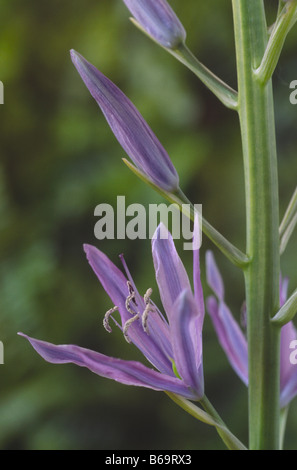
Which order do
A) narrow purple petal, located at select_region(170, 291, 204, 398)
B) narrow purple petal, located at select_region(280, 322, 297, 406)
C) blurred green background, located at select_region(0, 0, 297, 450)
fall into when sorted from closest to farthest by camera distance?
narrow purple petal, located at select_region(170, 291, 204, 398), narrow purple petal, located at select_region(280, 322, 297, 406), blurred green background, located at select_region(0, 0, 297, 450)

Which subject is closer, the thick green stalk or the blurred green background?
the thick green stalk

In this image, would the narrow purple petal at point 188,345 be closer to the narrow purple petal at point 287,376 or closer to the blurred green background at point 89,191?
the narrow purple petal at point 287,376

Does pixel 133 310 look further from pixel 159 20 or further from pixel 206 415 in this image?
pixel 159 20

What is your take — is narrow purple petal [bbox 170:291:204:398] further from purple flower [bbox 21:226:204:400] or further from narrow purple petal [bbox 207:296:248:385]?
narrow purple petal [bbox 207:296:248:385]

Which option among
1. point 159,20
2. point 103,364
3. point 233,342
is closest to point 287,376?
point 233,342

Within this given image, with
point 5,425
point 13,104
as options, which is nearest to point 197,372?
point 5,425

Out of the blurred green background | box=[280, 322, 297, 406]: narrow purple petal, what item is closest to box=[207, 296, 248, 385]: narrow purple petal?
box=[280, 322, 297, 406]: narrow purple petal

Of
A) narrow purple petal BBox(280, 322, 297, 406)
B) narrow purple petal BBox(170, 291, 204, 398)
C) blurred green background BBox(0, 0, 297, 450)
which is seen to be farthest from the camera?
blurred green background BBox(0, 0, 297, 450)
